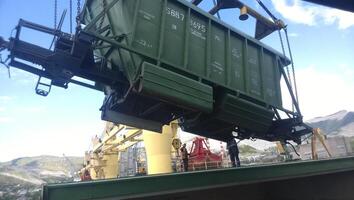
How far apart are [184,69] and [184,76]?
0.16m

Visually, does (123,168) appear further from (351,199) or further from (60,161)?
(60,161)

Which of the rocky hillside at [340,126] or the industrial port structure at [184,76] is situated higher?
the rocky hillside at [340,126]

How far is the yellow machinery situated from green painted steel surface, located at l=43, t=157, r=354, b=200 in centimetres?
827

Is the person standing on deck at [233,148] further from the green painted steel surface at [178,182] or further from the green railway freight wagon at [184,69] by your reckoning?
the green painted steel surface at [178,182]

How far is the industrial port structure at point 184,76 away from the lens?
5082mm

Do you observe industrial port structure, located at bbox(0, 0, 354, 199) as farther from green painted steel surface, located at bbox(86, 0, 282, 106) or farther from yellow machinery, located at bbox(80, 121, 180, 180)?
yellow machinery, located at bbox(80, 121, 180, 180)

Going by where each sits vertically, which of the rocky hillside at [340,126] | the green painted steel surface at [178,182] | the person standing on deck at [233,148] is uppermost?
the rocky hillside at [340,126]

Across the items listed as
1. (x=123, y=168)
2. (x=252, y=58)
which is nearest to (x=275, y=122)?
(x=252, y=58)

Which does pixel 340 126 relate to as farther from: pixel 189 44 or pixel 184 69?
pixel 184 69

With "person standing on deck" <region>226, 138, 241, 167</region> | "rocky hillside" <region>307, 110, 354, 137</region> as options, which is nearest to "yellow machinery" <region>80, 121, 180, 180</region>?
"person standing on deck" <region>226, 138, 241, 167</region>

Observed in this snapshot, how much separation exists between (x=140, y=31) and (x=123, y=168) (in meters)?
30.5

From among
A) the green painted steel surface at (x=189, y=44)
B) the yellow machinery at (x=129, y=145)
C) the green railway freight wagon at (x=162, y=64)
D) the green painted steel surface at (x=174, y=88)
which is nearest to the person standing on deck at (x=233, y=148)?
the green railway freight wagon at (x=162, y=64)

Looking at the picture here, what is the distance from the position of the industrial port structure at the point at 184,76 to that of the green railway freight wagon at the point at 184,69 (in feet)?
0.07

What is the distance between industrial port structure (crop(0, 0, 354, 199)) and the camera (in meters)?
5.08
